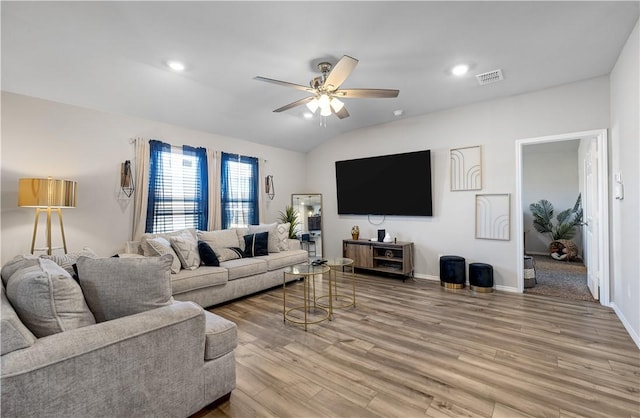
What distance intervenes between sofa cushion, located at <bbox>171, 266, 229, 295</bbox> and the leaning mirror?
2.72 metres

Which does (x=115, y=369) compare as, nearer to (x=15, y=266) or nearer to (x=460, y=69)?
(x=15, y=266)

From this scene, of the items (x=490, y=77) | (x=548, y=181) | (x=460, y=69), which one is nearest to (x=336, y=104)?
(x=460, y=69)

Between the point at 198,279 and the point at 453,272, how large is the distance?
3.57 meters

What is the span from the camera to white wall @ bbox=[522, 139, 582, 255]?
6.96 m

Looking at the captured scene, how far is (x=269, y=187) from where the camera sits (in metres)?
5.83

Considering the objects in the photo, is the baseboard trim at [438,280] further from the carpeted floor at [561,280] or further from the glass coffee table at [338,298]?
the glass coffee table at [338,298]

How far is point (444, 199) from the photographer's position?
184 inches

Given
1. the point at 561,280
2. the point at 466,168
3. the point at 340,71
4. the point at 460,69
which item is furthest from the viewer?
the point at 561,280

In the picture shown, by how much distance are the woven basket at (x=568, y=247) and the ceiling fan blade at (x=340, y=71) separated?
6823mm

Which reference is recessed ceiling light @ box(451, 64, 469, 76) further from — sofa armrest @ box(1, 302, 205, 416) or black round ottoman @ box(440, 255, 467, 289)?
sofa armrest @ box(1, 302, 205, 416)

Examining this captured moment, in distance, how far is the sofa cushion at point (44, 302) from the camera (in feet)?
4.29

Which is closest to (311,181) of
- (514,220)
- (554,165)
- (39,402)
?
(514,220)

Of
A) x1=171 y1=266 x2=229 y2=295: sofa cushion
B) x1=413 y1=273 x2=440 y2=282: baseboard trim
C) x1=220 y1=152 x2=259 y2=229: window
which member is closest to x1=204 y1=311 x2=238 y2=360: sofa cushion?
x1=171 y1=266 x2=229 y2=295: sofa cushion

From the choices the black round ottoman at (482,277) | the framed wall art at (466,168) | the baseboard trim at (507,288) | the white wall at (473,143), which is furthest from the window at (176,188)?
the baseboard trim at (507,288)
